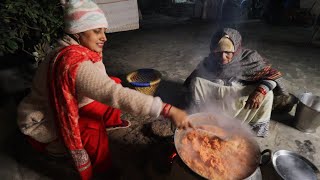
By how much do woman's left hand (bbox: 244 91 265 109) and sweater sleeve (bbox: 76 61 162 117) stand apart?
1.59 metres

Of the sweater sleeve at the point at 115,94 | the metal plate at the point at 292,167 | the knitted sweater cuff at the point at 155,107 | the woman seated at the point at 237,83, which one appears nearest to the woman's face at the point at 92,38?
the sweater sleeve at the point at 115,94

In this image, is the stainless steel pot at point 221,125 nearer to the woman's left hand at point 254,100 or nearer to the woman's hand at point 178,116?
the woman's hand at point 178,116

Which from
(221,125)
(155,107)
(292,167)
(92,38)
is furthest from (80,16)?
(292,167)

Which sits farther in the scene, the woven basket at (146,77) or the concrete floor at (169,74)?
the woven basket at (146,77)

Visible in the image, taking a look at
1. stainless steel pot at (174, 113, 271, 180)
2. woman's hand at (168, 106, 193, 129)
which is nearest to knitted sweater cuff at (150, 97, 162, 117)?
woman's hand at (168, 106, 193, 129)

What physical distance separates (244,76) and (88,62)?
2.12 meters

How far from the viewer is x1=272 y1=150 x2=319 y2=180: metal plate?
253 centimetres

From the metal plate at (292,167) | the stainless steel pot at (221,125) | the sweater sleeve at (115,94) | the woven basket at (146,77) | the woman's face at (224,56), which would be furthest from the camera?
the woven basket at (146,77)

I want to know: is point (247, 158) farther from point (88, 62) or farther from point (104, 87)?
point (88, 62)

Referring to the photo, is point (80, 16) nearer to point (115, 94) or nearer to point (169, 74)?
point (115, 94)

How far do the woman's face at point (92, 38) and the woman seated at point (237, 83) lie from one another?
149cm

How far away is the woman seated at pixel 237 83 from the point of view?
9.58ft

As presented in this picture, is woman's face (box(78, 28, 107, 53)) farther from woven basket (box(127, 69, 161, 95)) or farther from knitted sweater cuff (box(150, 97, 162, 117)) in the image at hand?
woven basket (box(127, 69, 161, 95))

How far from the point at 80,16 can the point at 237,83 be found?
2.19 m
